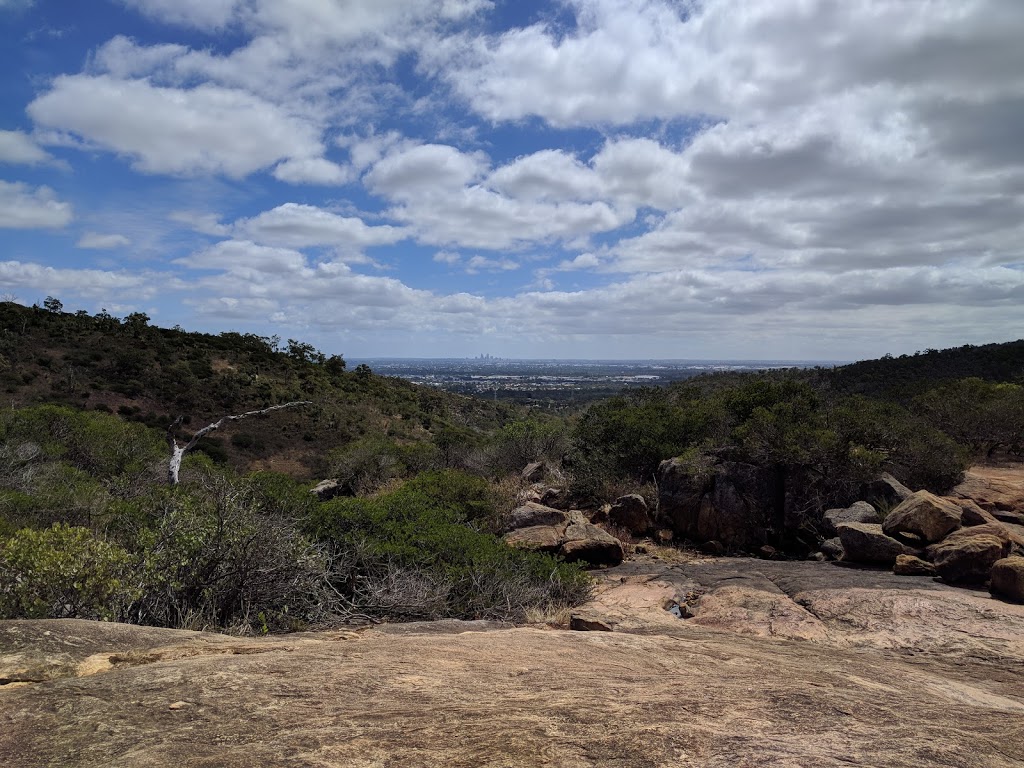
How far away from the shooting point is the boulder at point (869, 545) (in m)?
9.31

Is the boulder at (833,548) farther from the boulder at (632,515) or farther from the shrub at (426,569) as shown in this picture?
the shrub at (426,569)

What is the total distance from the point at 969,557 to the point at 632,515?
20.2ft

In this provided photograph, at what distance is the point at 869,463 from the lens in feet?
40.2

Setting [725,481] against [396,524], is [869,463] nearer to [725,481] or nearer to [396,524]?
[725,481]

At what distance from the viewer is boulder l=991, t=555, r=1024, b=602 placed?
23.4 feet

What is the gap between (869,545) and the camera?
9477 mm

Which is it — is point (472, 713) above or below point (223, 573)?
above

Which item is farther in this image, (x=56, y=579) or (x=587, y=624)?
(x=587, y=624)

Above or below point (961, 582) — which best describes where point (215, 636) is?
above

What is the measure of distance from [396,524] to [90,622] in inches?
193

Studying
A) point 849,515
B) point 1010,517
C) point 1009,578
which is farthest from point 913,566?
point 1010,517

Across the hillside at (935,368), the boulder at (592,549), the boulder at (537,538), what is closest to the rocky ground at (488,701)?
the boulder at (592,549)

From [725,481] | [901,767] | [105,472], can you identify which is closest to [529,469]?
[725,481]

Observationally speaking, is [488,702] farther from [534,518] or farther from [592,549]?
[534,518]
